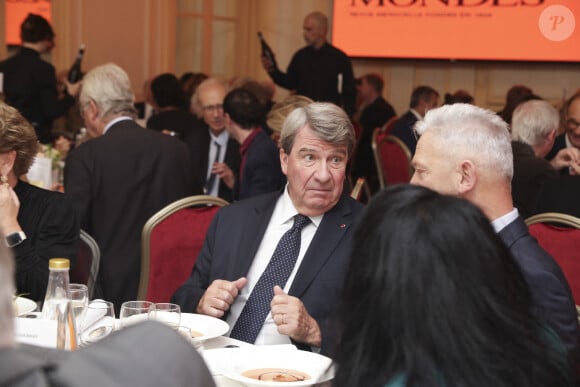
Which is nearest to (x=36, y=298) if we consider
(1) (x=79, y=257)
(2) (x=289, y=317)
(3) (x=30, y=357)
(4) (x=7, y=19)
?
(1) (x=79, y=257)

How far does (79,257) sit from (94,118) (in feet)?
4.36

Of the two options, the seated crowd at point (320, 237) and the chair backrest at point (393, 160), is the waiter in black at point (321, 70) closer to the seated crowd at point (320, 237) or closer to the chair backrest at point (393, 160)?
the chair backrest at point (393, 160)

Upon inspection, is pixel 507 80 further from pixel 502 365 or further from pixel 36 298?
pixel 502 365

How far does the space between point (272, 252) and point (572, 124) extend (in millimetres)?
2837

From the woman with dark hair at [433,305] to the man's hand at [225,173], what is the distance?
3522 millimetres

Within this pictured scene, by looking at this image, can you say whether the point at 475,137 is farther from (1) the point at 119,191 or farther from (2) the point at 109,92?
(2) the point at 109,92

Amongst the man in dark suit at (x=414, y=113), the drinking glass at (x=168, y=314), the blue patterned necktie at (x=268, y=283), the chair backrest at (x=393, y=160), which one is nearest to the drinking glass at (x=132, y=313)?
the drinking glass at (x=168, y=314)

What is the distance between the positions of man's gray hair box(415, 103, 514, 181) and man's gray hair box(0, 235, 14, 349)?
1.72 meters

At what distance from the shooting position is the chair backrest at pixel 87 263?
2.99 m

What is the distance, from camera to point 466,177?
7.52 feet

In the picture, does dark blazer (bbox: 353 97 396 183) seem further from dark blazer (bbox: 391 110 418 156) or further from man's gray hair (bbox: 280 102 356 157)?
man's gray hair (bbox: 280 102 356 157)

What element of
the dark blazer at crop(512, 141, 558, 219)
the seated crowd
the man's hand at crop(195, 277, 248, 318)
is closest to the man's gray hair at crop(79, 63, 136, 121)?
the seated crowd

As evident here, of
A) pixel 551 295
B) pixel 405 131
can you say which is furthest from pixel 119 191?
pixel 405 131

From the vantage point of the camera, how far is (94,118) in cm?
418
